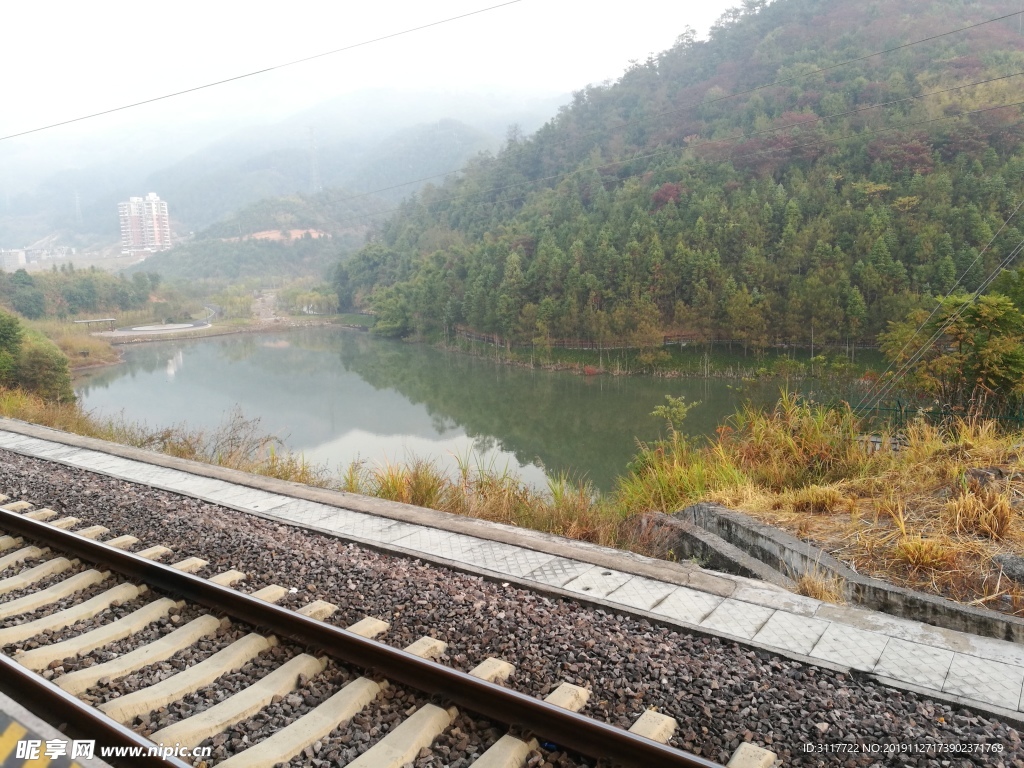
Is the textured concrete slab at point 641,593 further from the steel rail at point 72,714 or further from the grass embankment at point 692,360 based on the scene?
the grass embankment at point 692,360

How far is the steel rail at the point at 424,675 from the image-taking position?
2.15 metres

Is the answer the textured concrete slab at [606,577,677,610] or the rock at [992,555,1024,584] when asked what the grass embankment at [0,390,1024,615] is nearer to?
the rock at [992,555,1024,584]

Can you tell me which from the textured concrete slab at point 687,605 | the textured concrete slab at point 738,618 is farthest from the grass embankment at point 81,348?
the textured concrete slab at point 738,618

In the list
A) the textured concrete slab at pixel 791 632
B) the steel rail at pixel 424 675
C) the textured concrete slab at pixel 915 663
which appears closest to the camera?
the steel rail at pixel 424 675

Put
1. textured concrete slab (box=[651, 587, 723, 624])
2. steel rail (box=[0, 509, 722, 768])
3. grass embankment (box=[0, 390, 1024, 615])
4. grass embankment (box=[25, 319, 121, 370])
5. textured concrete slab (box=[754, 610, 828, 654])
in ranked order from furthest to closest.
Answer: grass embankment (box=[25, 319, 121, 370])
grass embankment (box=[0, 390, 1024, 615])
textured concrete slab (box=[651, 587, 723, 624])
textured concrete slab (box=[754, 610, 828, 654])
steel rail (box=[0, 509, 722, 768])

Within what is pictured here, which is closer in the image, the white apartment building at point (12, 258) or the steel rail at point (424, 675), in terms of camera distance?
the steel rail at point (424, 675)

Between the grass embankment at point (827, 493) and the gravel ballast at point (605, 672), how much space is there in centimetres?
100

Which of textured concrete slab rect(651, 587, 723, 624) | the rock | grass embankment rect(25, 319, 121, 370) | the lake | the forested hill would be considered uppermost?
the forested hill

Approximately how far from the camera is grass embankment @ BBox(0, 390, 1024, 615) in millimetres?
3680

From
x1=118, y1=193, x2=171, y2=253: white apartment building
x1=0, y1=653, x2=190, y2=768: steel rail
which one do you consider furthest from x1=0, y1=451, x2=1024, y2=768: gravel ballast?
x1=118, y1=193, x2=171, y2=253: white apartment building

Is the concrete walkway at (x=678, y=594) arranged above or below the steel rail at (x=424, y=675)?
below

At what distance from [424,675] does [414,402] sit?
2820 centimetres

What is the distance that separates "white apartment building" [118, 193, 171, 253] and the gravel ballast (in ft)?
476

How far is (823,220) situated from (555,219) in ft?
71.1
